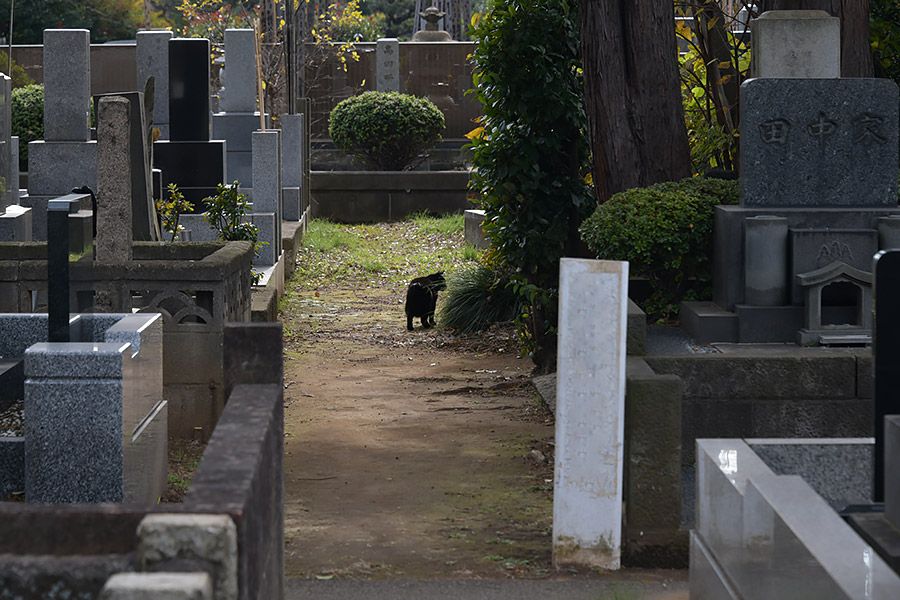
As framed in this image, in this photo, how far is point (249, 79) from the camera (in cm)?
1708

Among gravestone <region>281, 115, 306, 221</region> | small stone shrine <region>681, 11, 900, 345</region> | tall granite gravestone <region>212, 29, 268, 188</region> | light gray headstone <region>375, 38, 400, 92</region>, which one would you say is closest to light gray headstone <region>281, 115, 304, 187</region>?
gravestone <region>281, 115, 306, 221</region>

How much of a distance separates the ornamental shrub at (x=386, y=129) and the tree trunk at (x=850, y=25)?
47.3 ft

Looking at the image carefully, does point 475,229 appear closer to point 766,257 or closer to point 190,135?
point 190,135

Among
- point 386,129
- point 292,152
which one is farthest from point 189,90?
point 386,129

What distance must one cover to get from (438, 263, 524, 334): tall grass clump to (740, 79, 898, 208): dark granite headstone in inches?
174

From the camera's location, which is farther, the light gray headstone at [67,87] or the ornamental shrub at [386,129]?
the ornamental shrub at [386,129]

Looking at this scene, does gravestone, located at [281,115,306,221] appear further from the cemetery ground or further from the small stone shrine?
the small stone shrine

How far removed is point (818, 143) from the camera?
24.3 feet

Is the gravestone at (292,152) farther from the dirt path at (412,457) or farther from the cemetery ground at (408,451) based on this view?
the dirt path at (412,457)

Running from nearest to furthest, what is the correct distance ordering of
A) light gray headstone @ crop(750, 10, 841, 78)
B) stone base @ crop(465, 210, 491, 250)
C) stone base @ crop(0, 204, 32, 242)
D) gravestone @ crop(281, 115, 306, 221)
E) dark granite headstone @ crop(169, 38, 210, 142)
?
light gray headstone @ crop(750, 10, 841, 78) → stone base @ crop(0, 204, 32, 242) → dark granite headstone @ crop(169, 38, 210, 142) → stone base @ crop(465, 210, 491, 250) → gravestone @ crop(281, 115, 306, 221)

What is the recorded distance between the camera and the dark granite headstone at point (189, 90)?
45.9 feet

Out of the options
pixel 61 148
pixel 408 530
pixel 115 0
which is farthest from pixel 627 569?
pixel 115 0

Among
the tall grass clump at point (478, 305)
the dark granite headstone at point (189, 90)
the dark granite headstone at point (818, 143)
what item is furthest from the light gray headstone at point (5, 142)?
the dark granite headstone at point (818, 143)

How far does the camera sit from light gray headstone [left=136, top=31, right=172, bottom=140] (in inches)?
623
